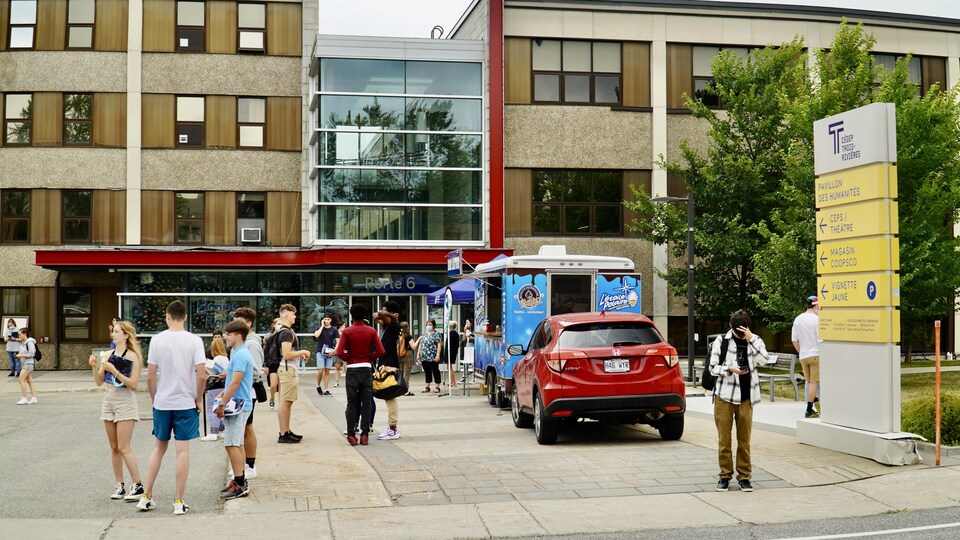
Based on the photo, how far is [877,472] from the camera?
10.8 metres

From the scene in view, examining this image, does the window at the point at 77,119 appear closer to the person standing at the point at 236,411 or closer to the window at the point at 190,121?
the window at the point at 190,121

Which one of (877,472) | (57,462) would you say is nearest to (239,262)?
(57,462)

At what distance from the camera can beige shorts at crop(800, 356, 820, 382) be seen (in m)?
15.4

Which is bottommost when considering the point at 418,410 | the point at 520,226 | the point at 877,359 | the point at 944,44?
the point at 418,410

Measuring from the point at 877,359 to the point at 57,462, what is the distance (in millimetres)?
9634

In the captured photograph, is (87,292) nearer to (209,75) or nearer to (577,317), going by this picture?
(209,75)

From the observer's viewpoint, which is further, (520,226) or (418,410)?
(520,226)

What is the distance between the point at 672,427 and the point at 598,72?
22042 millimetres

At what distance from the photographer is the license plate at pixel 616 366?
1302 cm

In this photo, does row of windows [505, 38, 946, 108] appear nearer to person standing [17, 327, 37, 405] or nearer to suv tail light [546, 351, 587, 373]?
person standing [17, 327, 37, 405]

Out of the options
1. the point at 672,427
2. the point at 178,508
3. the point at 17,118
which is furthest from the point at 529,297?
the point at 17,118

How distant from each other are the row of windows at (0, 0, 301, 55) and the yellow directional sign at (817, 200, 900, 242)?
24.9 m

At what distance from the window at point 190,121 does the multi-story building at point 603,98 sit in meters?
9.44

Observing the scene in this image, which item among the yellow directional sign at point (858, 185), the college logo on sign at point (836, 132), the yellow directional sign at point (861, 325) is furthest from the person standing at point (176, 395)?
the college logo on sign at point (836, 132)
